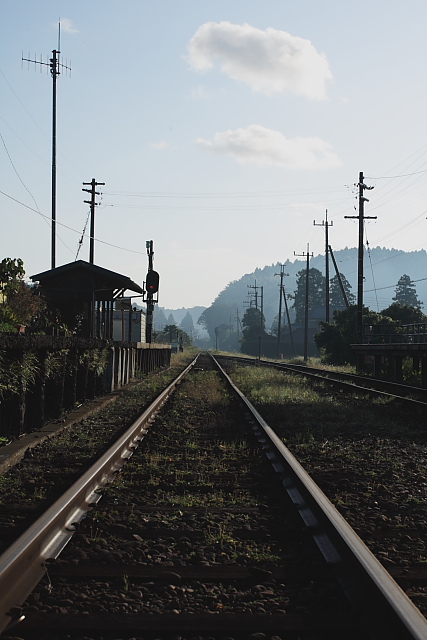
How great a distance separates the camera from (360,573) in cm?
333

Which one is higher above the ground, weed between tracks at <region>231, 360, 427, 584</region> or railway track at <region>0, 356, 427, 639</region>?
railway track at <region>0, 356, 427, 639</region>

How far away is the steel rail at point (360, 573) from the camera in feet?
8.91

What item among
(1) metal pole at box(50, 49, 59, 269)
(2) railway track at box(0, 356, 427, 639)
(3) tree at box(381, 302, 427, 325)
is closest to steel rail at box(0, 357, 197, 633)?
(2) railway track at box(0, 356, 427, 639)

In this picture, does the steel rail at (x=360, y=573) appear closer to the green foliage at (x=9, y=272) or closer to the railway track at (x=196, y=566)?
the railway track at (x=196, y=566)

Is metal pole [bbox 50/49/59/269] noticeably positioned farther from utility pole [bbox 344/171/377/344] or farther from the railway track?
the railway track

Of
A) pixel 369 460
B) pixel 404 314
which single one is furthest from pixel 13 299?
pixel 404 314

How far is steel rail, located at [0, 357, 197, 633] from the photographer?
316 centimetres

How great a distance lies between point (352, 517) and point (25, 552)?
2.28 metres

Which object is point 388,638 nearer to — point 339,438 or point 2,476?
point 2,476

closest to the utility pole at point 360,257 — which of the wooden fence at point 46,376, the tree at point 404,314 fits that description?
the tree at point 404,314

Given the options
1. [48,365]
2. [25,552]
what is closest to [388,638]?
[25,552]

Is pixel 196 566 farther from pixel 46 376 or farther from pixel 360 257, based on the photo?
pixel 360 257

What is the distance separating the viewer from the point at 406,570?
12.0ft

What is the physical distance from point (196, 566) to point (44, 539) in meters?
0.88
